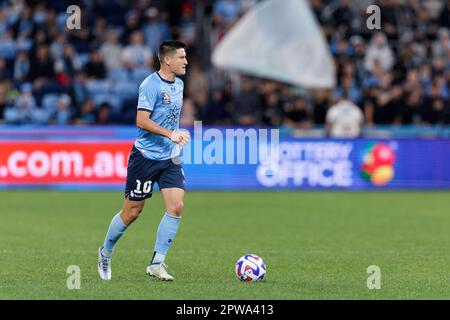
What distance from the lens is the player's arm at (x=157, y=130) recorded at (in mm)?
10289

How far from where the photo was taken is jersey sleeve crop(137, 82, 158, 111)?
10.6 meters

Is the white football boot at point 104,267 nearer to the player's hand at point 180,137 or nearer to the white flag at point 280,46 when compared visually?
the player's hand at point 180,137

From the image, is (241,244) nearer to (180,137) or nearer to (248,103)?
(180,137)

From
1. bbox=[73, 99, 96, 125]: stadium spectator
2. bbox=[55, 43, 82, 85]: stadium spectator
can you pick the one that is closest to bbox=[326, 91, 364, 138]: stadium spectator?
bbox=[73, 99, 96, 125]: stadium spectator

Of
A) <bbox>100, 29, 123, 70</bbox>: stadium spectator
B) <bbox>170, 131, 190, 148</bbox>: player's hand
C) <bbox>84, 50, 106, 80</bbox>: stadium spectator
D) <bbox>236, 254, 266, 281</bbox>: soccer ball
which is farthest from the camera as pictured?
<bbox>100, 29, 123, 70</bbox>: stadium spectator

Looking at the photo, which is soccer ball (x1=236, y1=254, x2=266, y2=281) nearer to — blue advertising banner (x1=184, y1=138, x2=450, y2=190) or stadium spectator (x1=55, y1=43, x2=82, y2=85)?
blue advertising banner (x1=184, y1=138, x2=450, y2=190)

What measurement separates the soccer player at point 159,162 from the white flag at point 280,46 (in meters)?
14.0

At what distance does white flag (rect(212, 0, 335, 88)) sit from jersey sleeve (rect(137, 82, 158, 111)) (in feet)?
46.4

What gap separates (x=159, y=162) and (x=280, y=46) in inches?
562

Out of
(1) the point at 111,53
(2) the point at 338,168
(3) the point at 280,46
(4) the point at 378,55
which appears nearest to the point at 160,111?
(2) the point at 338,168

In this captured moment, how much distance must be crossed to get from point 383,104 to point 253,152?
457cm
